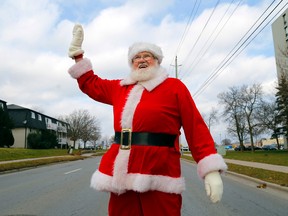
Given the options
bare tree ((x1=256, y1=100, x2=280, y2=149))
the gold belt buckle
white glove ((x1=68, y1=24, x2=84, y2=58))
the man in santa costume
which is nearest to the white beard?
the man in santa costume

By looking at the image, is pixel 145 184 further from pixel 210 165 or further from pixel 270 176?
pixel 270 176

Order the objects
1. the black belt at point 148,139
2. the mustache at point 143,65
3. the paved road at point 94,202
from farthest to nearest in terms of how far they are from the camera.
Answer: the paved road at point 94,202 → the mustache at point 143,65 → the black belt at point 148,139

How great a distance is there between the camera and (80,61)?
3.02 meters

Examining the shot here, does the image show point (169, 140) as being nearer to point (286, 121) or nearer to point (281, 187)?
point (281, 187)

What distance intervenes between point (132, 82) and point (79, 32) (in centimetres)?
80

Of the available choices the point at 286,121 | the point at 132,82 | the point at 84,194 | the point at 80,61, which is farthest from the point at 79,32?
the point at 286,121

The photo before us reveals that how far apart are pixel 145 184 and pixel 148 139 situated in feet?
1.10

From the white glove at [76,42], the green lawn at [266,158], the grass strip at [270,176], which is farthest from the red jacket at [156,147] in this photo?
the green lawn at [266,158]

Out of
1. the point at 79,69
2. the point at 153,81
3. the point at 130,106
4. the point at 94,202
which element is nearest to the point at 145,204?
the point at 130,106

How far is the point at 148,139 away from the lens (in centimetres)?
234

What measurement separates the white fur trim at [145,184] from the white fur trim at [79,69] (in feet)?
3.64

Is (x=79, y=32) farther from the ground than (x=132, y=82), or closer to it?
farther from the ground

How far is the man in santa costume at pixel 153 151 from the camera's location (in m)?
2.26

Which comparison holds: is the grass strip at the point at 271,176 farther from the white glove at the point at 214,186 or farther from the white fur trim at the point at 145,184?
the white fur trim at the point at 145,184
